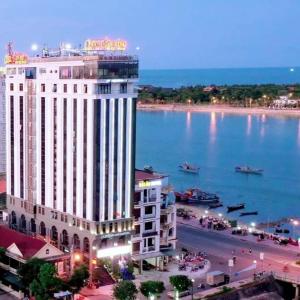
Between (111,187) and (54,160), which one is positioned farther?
(54,160)

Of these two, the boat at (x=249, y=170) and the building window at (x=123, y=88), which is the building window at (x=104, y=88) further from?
the boat at (x=249, y=170)

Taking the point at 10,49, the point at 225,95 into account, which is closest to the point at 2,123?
the point at 10,49

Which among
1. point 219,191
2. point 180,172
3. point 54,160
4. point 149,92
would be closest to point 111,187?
point 54,160

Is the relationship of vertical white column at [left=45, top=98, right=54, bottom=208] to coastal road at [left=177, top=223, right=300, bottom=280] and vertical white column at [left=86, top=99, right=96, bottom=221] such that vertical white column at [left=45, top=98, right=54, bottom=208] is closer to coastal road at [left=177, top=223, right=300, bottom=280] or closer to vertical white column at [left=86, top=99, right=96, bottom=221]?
vertical white column at [left=86, top=99, right=96, bottom=221]

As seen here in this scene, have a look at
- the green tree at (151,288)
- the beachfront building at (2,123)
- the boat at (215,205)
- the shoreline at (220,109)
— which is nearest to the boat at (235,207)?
the boat at (215,205)

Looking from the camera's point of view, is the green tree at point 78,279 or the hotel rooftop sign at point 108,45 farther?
the hotel rooftop sign at point 108,45

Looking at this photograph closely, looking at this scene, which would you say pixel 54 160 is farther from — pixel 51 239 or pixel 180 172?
pixel 180 172

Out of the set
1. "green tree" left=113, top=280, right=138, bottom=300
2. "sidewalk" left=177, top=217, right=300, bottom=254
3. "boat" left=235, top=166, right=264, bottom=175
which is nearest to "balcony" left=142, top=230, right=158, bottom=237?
"green tree" left=113, top=280, right=138, bottom=300
